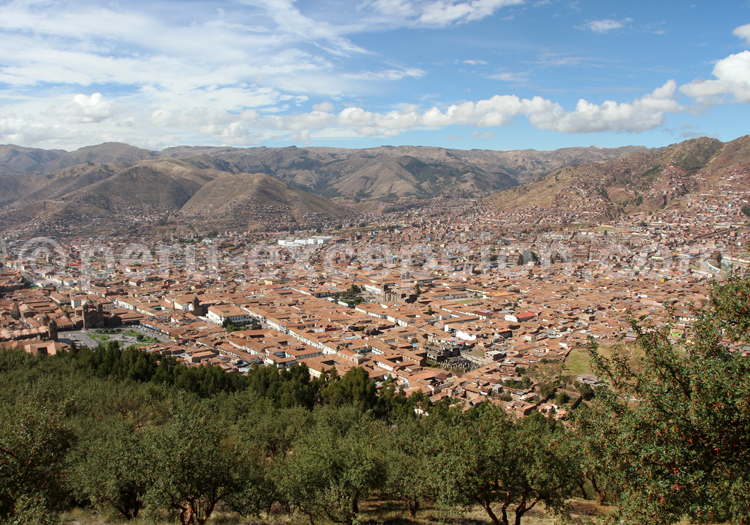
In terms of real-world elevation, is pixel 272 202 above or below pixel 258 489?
above

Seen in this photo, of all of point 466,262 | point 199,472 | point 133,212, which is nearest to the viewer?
point 199,472

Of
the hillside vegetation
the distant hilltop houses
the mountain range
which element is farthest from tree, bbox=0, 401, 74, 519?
the mountain range

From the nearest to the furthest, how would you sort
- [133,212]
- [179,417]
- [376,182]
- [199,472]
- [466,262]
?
[199,472]
[179,417]
[466,262]
[133,212]
[376,182]

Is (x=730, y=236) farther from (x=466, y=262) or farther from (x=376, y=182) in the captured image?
(x=376, y=182)

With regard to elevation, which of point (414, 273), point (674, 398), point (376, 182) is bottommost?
point (414, 273)

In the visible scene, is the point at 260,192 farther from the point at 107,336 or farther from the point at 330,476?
the point at 330,476

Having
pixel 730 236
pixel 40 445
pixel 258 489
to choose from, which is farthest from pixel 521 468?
pixel 730 236

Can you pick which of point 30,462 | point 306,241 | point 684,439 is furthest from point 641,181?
point 30,462
